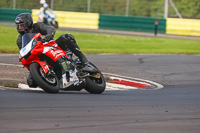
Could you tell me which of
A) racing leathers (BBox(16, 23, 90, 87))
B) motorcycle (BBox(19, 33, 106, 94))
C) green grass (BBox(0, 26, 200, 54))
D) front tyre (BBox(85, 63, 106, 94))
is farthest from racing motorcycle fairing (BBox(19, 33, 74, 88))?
Result: green grass (BBox(0, 26, 200, 54))

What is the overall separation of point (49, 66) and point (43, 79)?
349 mm

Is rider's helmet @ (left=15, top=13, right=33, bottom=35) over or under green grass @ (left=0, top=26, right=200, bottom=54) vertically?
over

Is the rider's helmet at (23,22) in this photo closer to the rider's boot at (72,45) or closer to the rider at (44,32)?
the rider at (44,32)

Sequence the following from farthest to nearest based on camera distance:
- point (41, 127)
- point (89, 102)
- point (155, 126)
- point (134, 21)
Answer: point (134, 21) < point (89, 102) < point (155, 126) < point (41, 127)

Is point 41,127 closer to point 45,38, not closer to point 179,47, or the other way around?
point 45,38

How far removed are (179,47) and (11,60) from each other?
1178 centimetres

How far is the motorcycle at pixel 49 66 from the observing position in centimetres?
790

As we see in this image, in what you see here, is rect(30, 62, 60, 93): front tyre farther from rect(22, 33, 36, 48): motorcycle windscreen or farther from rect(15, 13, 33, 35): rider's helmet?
rect(15, 13, 33, 35): rider's helmet

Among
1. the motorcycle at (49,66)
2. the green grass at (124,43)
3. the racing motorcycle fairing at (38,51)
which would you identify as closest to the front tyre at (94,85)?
the motorcycle at (49,66)

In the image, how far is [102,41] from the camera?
2566 centimetres

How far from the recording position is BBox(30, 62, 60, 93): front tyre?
25.5 ft

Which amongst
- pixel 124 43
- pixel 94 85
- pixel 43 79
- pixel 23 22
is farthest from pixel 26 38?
pixel 124 43

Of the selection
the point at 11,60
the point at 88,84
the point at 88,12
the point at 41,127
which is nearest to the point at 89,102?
the point at 88,84

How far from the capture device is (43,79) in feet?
25.8
